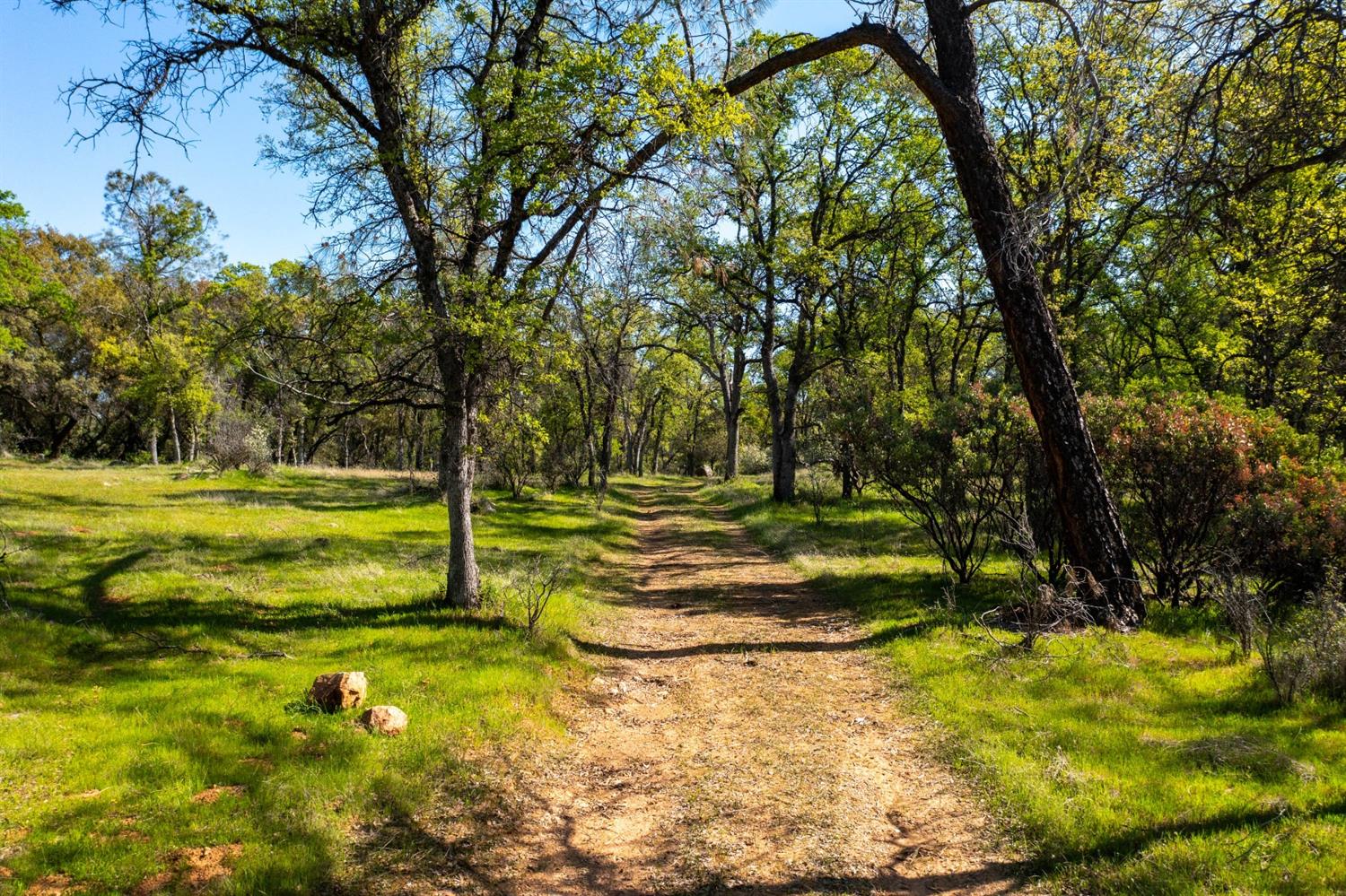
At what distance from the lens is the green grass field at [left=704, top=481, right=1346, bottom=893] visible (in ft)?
11.6

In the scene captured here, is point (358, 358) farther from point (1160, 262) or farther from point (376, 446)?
point (376, 446)

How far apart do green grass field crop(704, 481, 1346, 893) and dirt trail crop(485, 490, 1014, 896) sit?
40 centimetres

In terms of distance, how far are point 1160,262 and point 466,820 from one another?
7925 mm

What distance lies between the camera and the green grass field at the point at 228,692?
12.3 feet

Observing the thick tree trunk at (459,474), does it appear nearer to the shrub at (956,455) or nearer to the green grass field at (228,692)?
the green grass field at (228,692)

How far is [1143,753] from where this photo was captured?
4.73m

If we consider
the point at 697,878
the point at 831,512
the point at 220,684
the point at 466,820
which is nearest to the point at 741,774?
the point at 697,878

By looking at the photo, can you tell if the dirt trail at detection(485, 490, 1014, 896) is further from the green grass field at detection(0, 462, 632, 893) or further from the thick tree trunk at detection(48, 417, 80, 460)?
the thick tree trunk at detection(48, 417, 80, 460)

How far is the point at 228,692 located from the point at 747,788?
4544 mm

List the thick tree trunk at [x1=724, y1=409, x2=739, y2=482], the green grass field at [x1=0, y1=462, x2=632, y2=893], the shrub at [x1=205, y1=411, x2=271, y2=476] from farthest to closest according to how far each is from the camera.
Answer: the thick tree trunk at [x1=724, y1=409, x2=739, y2=482] → the shrub at [x1=205, y1=411, x2=271, y2=476] → the green grass field at [x1=0, y1=462, x2=632, y2=893]

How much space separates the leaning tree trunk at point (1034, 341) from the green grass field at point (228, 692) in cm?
623

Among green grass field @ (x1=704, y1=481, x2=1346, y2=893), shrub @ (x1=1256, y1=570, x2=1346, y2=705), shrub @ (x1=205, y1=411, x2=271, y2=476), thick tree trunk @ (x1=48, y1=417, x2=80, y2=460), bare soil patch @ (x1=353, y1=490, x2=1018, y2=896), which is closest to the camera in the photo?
green grass field @ (x1=704, y1=481, x2=1346, y2=893)

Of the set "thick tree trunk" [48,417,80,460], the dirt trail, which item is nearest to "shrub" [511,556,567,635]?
the dirt trail

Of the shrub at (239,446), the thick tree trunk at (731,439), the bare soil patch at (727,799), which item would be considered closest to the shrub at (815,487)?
the thick tree trunk at (731,439)
